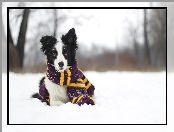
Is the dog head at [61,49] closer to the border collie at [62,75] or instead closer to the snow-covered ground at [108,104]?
the border collie at [62,75]

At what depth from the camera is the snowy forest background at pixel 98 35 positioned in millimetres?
3322

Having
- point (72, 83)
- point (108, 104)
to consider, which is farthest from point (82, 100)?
point (108, 104)

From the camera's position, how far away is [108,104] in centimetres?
331

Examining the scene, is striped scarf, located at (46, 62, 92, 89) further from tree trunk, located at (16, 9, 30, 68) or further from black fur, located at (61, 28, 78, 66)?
tree trunk, located at (16, 9, 30, 68)

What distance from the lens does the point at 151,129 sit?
324cm

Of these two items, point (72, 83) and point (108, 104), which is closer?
point (72, 83)

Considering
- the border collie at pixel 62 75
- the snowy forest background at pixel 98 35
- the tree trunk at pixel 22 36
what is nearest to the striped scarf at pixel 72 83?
the border collie at pixel 62 75

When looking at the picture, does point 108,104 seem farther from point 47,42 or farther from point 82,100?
point 47,42

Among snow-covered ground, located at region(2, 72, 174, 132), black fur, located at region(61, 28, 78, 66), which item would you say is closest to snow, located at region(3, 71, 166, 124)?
→ snow-covered ground, located at region(2, 72, 174, 132)

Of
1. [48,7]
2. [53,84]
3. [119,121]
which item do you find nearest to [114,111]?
[119,121]

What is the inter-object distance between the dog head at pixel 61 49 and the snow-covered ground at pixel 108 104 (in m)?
0.27

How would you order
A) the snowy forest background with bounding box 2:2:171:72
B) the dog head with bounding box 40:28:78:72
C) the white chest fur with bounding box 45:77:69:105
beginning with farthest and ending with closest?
the snowy forest background with bounding box 2:2:171:72 → the white chest fur with bounding box 45:77:69:105 → the dog head with bounding box 40:28:78:72

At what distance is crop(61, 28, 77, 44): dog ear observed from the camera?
3146 millimetres

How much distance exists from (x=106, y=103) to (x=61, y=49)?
0.62m
